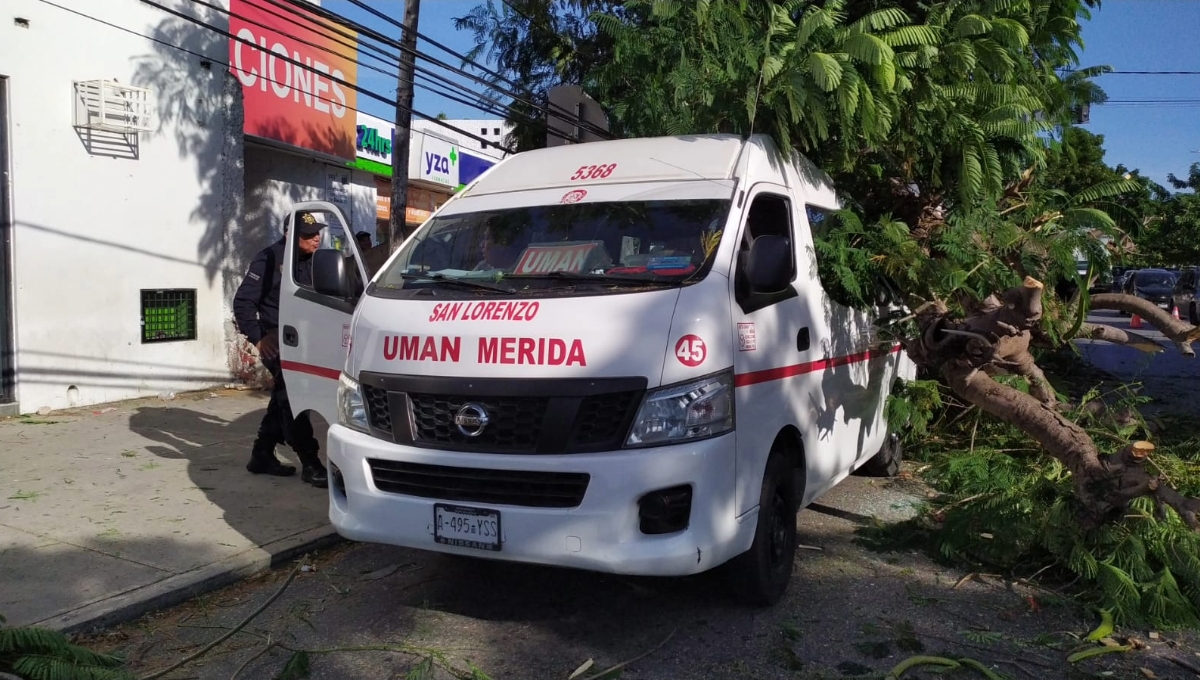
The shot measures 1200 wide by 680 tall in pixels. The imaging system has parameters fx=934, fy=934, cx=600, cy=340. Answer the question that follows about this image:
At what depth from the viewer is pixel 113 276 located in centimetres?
985

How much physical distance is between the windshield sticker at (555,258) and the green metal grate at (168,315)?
719 centimetres

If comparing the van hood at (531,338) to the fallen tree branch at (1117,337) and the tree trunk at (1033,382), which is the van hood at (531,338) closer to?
the tree trunk at (1033,382)

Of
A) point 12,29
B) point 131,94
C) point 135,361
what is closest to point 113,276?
point 135,361

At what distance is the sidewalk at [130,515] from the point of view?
4.68 m

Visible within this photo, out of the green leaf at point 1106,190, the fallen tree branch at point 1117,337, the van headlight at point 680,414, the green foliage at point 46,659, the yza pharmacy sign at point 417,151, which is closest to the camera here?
the green foliage at point 46,659

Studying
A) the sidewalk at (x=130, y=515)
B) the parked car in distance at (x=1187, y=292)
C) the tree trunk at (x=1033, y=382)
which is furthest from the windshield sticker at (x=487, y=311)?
the parked car in distance at (x=1187, y=292)

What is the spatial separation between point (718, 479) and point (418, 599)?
182cm

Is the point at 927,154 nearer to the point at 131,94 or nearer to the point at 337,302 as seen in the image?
the point at 337,302

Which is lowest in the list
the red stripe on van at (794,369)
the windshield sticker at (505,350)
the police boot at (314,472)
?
the police boot at (314,472)

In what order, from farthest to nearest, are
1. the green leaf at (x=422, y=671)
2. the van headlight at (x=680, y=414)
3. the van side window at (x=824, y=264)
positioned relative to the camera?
the van side window at (x=824, y=264) < the van headlight at (x=680, y=414) < the green leaf at (x=422, y=671)

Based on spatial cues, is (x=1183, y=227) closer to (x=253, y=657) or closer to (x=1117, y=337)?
(x=1117, y=337)

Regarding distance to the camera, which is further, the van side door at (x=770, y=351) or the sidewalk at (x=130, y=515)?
the sidewalk at (x=130, y=515)

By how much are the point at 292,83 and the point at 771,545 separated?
10.6m

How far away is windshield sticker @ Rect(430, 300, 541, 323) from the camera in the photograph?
411 cm
